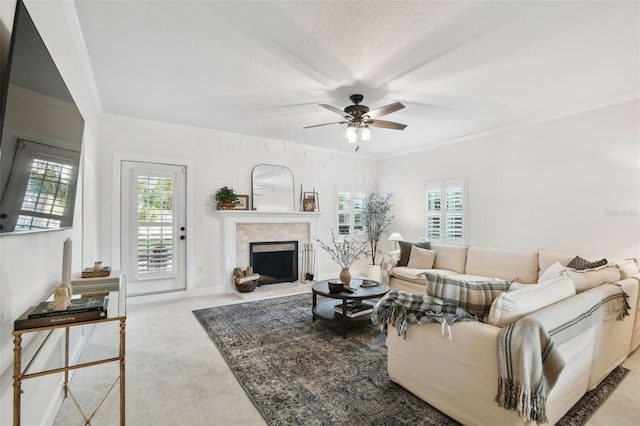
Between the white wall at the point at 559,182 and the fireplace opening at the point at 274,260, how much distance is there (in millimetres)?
3194

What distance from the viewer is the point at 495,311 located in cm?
180

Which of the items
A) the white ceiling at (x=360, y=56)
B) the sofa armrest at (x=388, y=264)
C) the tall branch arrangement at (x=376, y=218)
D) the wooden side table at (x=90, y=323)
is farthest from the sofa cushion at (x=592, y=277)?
the tall branch arrangement at (x=376, y=218)

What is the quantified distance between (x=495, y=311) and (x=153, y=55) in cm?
341

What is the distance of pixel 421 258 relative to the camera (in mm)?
4977

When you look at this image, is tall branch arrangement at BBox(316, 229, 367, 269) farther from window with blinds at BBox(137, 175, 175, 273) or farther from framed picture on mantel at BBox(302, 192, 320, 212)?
window with blinds at BBox(137, 175, 175, 273)

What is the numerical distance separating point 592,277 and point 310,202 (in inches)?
174

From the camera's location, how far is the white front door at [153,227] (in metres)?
4.49

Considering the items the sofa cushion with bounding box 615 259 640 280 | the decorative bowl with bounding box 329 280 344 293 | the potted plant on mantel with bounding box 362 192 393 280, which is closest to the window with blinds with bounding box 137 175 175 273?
the decorative bowl with bounding box 329 280 344 293

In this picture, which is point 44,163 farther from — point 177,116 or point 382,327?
point 177,116

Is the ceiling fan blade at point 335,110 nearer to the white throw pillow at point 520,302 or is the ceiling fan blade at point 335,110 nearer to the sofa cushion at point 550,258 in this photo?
the white throw pillow at point 520,302

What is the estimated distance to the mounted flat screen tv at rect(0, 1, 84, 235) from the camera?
115 centimetres

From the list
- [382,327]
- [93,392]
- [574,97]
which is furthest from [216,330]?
[574,97]

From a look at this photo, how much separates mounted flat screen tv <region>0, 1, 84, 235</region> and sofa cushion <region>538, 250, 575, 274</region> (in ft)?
16.2

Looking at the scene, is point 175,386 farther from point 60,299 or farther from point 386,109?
point 386,109
